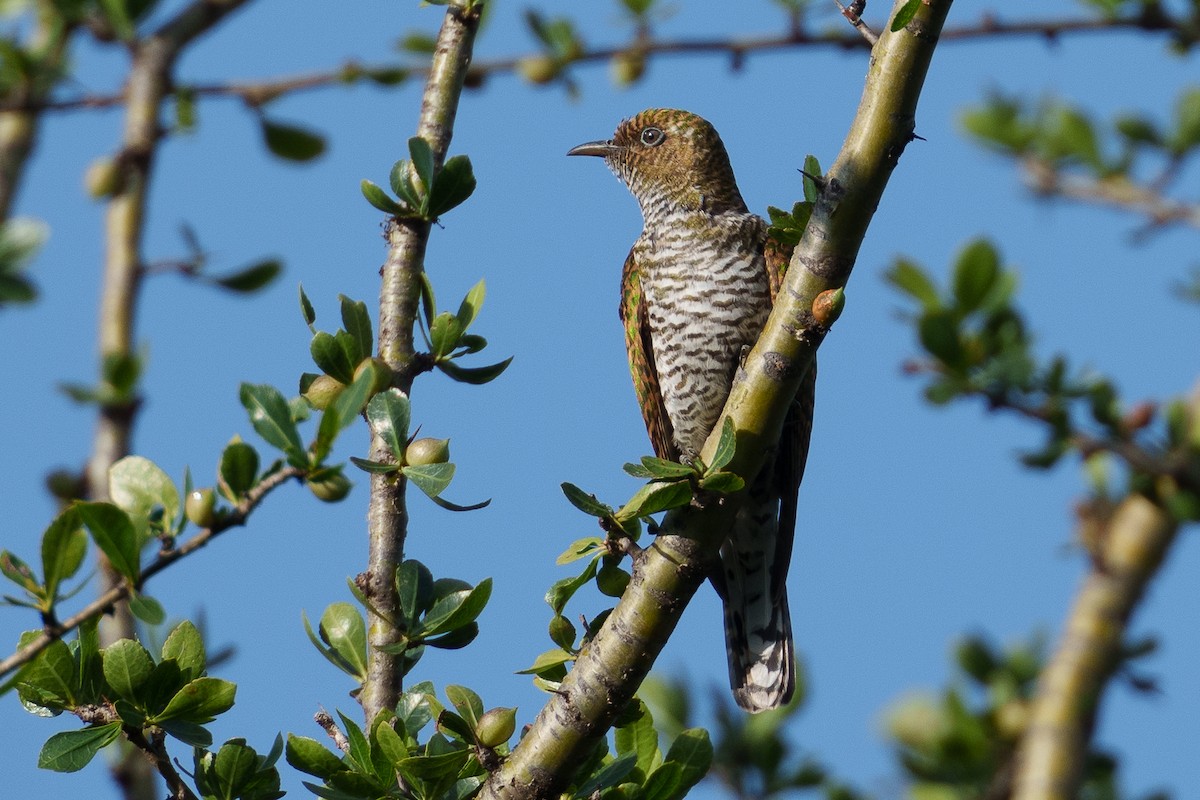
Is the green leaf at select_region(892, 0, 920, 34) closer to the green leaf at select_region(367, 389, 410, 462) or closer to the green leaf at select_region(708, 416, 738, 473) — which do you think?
the green leaf at select_region(708, 416, 738, 473)

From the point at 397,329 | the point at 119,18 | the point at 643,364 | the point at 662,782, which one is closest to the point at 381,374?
the point at 397,329

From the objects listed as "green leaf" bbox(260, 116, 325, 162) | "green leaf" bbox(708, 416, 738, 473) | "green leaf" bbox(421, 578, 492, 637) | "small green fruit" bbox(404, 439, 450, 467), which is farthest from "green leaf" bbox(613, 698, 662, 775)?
"green leaf" bbox(260, 116, 325, 162)

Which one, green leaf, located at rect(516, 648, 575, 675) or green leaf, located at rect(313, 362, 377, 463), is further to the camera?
green leaf, located at rect(516, 648, 575, 675)

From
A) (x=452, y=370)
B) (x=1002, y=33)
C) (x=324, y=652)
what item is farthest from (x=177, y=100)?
(x=1002, y=33)

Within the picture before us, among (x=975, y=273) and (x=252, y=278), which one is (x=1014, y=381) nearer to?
(x=975, y=273)

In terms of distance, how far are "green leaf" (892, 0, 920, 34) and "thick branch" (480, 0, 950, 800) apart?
15 cm

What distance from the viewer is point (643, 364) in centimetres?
498

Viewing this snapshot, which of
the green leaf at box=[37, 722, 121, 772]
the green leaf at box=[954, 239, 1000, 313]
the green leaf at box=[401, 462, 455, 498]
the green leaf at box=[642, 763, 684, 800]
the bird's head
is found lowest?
the green leaf at box=[37, 722, 121, 772]

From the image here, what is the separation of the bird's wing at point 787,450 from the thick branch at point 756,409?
1.69 meters

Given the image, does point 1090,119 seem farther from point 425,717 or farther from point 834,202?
point 425,717

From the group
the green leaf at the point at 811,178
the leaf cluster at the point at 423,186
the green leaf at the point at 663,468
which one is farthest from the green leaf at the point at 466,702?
the green leaf at the point at 811,178

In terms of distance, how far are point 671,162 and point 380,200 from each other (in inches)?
112

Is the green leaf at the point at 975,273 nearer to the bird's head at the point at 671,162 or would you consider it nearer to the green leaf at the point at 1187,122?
the green leaf at the point at 1187,122

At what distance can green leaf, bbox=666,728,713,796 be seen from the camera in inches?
110
